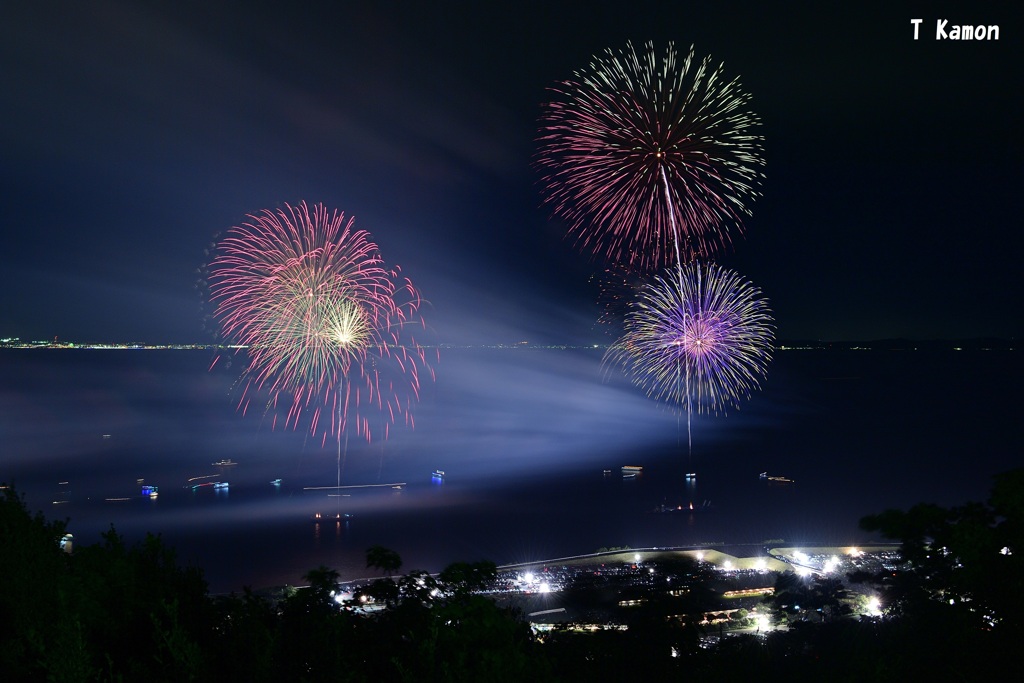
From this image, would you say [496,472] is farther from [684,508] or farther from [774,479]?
[774,479]

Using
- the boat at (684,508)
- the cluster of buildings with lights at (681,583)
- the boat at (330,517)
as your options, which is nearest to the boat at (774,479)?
the boat at (684,508)

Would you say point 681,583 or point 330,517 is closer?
point 681,583

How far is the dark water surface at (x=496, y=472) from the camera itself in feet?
125

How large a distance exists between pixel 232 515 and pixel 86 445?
1231 inches

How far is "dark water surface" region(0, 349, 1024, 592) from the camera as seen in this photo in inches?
1503

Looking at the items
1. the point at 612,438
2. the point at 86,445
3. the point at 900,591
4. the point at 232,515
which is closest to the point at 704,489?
the point at 612,438

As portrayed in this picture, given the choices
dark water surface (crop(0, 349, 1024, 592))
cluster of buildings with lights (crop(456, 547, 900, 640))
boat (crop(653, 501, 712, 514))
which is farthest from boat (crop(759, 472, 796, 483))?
cluster of buildings with lights (crop(456, 547, 900, 640))

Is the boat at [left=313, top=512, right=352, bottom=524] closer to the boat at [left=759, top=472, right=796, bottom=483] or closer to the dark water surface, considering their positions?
the dark water surface

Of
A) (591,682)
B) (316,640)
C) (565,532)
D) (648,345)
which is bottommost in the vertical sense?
(565,532)

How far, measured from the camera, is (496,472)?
56406 mm

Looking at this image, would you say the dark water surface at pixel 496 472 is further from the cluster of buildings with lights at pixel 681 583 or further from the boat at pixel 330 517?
the cluster of buildings with lights at pixel 681 583

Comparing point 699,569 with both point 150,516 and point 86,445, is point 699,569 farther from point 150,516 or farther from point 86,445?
point 86,445

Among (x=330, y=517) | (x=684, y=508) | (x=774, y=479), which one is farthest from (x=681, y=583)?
(x=774, y=479)

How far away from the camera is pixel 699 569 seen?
82.8 ft
